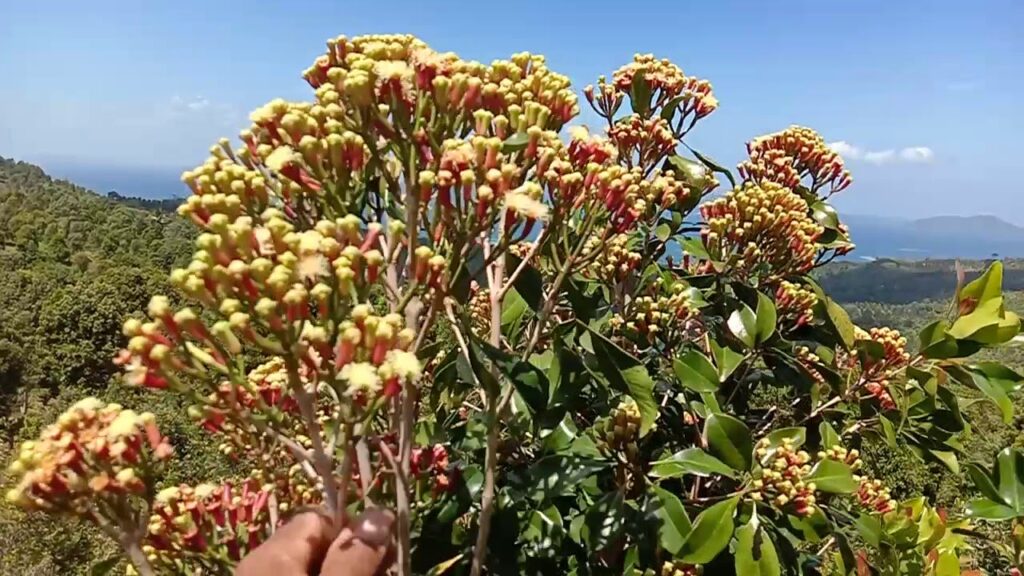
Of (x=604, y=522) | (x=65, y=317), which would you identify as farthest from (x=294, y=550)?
(x=65, y=317)

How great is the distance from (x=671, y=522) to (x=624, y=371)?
0.38 m

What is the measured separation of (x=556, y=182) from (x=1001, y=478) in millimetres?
1553

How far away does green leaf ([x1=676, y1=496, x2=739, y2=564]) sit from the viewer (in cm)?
151

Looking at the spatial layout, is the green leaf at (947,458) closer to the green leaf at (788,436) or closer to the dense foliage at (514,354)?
the dense foliage at (514,354)

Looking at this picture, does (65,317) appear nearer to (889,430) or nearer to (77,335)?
(77,335)

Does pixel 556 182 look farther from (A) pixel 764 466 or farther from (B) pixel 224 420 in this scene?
(A) pixel 764 466

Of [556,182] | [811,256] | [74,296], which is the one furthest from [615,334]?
[74,296]

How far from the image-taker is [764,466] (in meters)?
1.75

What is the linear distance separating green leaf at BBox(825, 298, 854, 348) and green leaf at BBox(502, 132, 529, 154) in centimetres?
130

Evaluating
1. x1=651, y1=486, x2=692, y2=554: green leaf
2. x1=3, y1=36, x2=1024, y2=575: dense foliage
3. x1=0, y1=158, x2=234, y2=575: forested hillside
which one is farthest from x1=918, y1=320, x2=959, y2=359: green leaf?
x1=0, y1=158, x2=234, y2=575: forested hillside

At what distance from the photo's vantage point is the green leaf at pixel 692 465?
160cm

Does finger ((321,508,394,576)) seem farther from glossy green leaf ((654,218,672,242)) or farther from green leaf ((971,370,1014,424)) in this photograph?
green leaf ((971,370,1014,424))

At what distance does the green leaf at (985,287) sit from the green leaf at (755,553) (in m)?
0.94

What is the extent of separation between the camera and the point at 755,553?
158 centimetres
